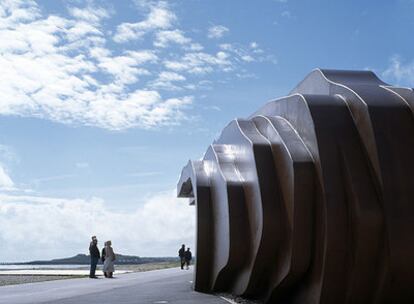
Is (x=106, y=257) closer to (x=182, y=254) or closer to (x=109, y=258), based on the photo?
(x=109, y=258)

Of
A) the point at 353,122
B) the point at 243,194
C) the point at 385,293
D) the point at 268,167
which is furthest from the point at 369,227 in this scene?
the point at 243,194

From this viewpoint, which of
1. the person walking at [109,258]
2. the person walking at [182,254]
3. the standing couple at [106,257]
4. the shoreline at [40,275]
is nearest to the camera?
the standing couple at [106,257]

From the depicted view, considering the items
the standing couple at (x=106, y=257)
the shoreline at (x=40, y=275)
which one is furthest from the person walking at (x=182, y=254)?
the standing couple at (x=106, y=257)

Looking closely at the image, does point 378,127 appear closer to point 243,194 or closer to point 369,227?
point 369,227

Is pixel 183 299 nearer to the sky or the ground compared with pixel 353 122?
nearer to the ground

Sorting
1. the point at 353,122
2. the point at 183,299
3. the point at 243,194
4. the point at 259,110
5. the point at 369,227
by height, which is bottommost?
the point at 183,299

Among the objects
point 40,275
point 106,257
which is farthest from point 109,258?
point 40,275

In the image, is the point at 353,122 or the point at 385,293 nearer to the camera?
the point at 385,293

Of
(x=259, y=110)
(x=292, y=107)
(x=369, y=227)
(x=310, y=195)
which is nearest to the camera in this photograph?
(x=369, y=227)

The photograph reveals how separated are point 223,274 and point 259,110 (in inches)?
173

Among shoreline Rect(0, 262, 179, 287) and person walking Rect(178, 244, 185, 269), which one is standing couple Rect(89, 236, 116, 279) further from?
person walking Rect(178, 244, 185, 269)

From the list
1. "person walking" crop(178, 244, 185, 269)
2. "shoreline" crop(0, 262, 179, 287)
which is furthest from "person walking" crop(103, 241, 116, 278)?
"person walking" crop(178, 244, 185, 269)

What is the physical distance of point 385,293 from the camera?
10.3m

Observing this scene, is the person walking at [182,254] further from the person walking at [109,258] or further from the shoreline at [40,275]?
the person walking at [109,258]
